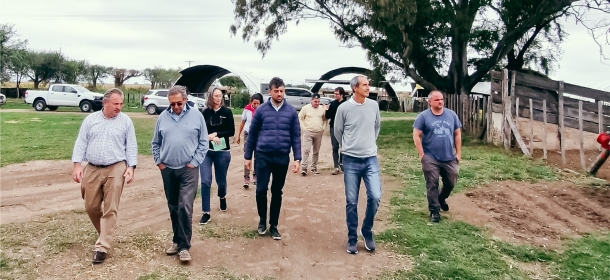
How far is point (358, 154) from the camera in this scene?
5.26 meters

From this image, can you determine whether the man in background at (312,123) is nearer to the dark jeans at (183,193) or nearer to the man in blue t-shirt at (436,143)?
the man in blue t-shirt at (436,143)

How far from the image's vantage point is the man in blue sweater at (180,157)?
4988 mm

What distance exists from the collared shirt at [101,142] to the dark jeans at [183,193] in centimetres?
43

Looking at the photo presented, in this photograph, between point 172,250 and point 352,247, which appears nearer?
point 172,250

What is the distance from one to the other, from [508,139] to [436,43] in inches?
273

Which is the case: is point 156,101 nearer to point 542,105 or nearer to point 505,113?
point 505,113

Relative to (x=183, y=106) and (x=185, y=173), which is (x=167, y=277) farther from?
(x=183, y=106)

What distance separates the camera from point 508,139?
13266mm

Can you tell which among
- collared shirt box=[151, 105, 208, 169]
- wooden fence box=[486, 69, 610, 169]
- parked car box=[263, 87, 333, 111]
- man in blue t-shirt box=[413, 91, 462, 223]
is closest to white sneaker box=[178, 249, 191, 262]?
collared shirt box=[151, 105, 208, 169]

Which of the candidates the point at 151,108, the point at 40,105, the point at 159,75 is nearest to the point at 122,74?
the point at 159,75

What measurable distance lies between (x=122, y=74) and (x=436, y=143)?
A: 57.0 m

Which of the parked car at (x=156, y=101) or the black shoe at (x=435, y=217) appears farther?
the parked car at (x=156, y=101)

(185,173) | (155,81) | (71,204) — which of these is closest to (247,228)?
(185,173)

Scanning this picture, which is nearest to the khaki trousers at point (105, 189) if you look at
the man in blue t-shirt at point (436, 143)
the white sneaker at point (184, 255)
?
the white sneaker at point (184, 255)
